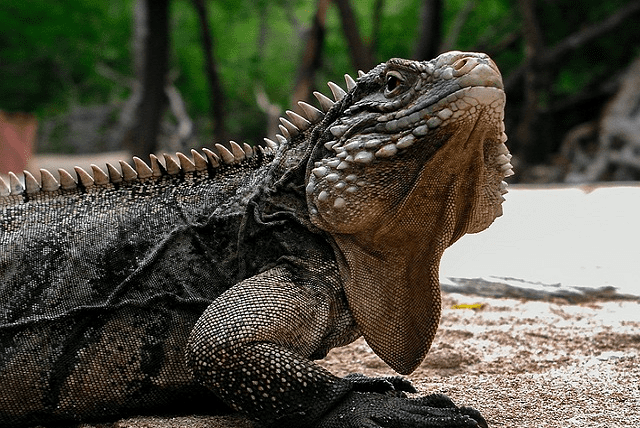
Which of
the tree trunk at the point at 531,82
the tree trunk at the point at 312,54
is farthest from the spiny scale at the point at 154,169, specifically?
the tree trunk at the point at 531,82

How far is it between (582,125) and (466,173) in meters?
21.6

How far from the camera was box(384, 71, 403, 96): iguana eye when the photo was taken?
395cm

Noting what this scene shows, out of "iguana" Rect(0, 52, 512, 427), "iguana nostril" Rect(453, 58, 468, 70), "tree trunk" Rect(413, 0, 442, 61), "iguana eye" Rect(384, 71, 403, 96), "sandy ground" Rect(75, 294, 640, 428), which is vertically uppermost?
"tree trunk" Rect(413, 0, 442, 61)

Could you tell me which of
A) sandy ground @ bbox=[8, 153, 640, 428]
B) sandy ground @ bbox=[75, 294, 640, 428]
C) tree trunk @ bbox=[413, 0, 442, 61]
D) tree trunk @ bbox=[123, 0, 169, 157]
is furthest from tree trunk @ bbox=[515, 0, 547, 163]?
sandy ground @ bbox=[75, 294, 640, 428]

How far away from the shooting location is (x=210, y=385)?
373cm

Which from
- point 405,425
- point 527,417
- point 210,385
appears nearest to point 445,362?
point 527,417

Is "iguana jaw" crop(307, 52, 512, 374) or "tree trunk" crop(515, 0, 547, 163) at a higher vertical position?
"tree trunk" crop(515, 0, 547, 163)

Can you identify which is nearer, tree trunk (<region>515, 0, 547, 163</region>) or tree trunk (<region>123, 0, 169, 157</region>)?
tree trunk (<region>123, 0, 169, 157</region>)

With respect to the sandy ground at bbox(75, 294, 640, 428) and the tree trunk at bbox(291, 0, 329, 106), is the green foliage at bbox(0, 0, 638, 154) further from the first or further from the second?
the sandy ground at bbox(75, 294, 640, 428)

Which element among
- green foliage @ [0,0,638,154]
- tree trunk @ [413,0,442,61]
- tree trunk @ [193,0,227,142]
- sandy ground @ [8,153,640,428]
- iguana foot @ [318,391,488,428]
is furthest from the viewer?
green foliage @ [0,0,638,154]

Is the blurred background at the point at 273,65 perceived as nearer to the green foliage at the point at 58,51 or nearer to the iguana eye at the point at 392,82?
the green foliage at the point at 58,51

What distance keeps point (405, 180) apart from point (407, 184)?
2cm

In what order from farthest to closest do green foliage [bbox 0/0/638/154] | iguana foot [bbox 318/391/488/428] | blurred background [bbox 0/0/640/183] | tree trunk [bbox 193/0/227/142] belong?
green foliage [bbox 0/0/638/154], tree trunk [bbox 193/0/227/142], blurred background [bbox 0/0/640/183], iguana foot [bbox 318/391/488/428]

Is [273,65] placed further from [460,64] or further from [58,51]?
[460,64]
